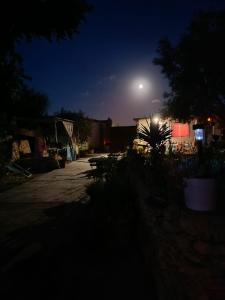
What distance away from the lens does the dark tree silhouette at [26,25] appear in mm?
8250

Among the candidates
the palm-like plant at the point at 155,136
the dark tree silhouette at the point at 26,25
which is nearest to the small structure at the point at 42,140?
the dark tree silhouette at the point at 26,25

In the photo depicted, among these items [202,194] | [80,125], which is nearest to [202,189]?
[202,194]

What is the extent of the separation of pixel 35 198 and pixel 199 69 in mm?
16746

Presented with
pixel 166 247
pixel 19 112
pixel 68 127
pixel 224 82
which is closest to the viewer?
pixel 166 247

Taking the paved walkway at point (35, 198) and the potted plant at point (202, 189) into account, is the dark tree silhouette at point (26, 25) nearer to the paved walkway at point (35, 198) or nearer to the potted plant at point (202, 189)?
the paved walkway at point (35, 198)

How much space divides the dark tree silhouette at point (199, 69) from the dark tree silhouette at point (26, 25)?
49.3 ft

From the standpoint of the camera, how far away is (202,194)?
2922mm

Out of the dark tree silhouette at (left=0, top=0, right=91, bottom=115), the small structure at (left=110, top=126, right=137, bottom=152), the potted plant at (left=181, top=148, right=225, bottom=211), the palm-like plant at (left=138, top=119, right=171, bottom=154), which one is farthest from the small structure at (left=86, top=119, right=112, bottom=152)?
the potted plant at (left=181, top=148, right=225, bottom=211)

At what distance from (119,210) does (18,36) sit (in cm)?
607

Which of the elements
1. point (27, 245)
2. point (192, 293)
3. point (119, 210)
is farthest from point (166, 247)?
point (27, 245)

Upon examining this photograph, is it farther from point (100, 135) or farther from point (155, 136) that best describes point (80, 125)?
point (155, 136)

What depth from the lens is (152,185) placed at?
482 centimetres

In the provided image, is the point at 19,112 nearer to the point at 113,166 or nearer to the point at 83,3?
the point at 113,166

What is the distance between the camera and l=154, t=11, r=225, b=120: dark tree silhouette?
73.4 ft
